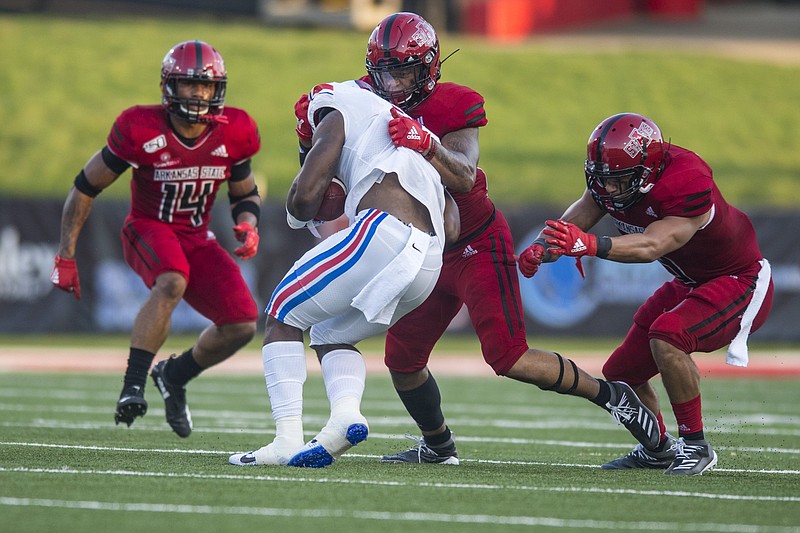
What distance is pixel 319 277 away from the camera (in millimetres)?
5051

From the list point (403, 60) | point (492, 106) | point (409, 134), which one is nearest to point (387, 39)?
point (403, 60)

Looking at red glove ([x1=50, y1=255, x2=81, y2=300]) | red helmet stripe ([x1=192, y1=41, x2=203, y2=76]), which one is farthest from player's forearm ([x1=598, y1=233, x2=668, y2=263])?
red glove ([x1=50, y1=255, x2=81, y2=300])

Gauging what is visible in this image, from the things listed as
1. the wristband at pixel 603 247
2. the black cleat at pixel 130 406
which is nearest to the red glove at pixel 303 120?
the wristband at pixel 603 247

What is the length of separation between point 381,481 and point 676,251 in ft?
5.86

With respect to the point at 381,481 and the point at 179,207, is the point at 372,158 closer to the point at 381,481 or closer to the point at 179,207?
the point at 381,481

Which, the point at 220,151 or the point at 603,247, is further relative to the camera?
the point at 220,151

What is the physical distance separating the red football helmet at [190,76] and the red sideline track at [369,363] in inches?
206

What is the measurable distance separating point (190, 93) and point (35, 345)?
26.6 ft

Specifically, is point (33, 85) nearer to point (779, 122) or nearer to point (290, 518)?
point (779, 122)

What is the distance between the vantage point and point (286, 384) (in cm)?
515

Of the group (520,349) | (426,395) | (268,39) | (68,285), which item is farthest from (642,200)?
(268,39)

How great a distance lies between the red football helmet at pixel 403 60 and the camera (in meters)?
5.44

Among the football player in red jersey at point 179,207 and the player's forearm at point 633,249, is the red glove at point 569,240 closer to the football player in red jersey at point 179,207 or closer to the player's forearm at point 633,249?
the player's forearm at point 633,249

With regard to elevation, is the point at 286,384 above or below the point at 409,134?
below
